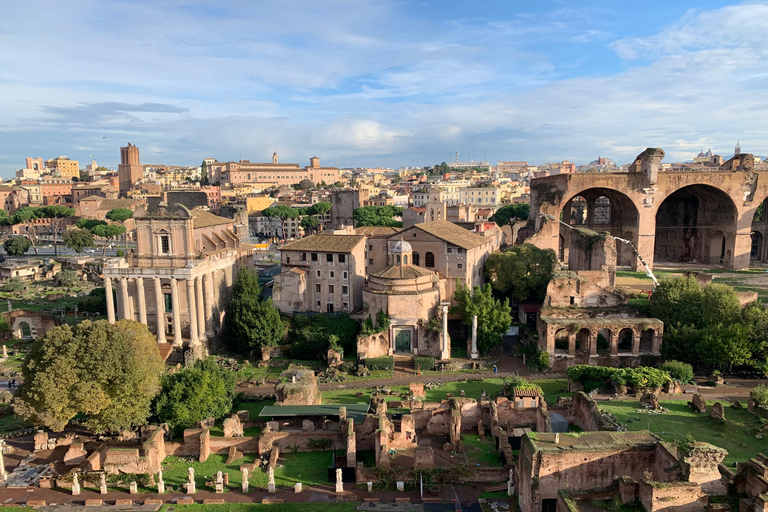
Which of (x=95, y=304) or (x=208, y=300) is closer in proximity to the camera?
(x=208, y=300)

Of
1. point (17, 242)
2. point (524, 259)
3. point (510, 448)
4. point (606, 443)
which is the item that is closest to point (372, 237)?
point (524, 259)

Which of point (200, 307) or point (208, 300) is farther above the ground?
point (208, 300)

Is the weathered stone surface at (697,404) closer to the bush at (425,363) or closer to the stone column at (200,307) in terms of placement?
the bush at (425,363)

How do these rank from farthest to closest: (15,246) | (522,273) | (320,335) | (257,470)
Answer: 1. (15,246)
2. (522,273)
3. (320,335)
4. (257,470)

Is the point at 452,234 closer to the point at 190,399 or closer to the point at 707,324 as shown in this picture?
the point at 707,324

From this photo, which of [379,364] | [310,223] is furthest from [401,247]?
[310,223]

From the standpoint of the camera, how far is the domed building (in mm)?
44594

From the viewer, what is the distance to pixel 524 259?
52.6m

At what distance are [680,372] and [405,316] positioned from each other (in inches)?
791

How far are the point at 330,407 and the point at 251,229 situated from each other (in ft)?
336

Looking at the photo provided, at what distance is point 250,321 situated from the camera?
150 feet

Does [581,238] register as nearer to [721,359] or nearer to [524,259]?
[524,259]

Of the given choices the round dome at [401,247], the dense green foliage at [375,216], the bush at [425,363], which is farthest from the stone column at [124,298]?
the dense green foliage at [375,216]

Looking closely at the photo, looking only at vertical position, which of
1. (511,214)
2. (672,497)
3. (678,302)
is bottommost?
(672,497)
